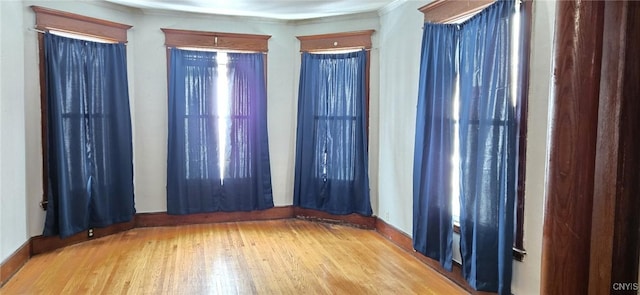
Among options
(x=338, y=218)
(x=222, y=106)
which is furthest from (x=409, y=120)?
(x=222, y=106)

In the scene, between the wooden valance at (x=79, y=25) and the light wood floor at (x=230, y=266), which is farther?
the wooden valance at (x=79, y=25)

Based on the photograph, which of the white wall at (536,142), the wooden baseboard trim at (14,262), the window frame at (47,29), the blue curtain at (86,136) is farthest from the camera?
the blue curtain at (86,136)

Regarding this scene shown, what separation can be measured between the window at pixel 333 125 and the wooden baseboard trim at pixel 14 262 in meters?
2.89

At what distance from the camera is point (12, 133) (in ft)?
11.2

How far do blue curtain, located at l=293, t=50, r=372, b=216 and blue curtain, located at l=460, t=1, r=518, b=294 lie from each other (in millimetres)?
1828

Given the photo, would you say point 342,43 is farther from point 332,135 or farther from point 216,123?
point 216,123

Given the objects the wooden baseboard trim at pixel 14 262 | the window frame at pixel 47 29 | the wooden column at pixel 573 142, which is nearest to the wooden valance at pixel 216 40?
the window frame at pixel 47 29

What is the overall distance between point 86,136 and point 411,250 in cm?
354

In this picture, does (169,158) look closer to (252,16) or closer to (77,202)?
(77,202)

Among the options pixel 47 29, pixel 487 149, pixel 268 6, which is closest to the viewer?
pixel 487 149

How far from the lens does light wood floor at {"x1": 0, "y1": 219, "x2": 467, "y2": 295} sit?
10.3 feet

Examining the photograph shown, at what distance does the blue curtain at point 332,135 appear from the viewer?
4836mm

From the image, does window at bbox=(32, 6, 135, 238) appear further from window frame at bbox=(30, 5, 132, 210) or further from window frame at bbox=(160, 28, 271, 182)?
window frame at bbox=(160, 28, 271, 182)

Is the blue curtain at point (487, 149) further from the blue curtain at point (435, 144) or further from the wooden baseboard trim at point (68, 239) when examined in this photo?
the wooden baseboard trim at point (68, 239)
